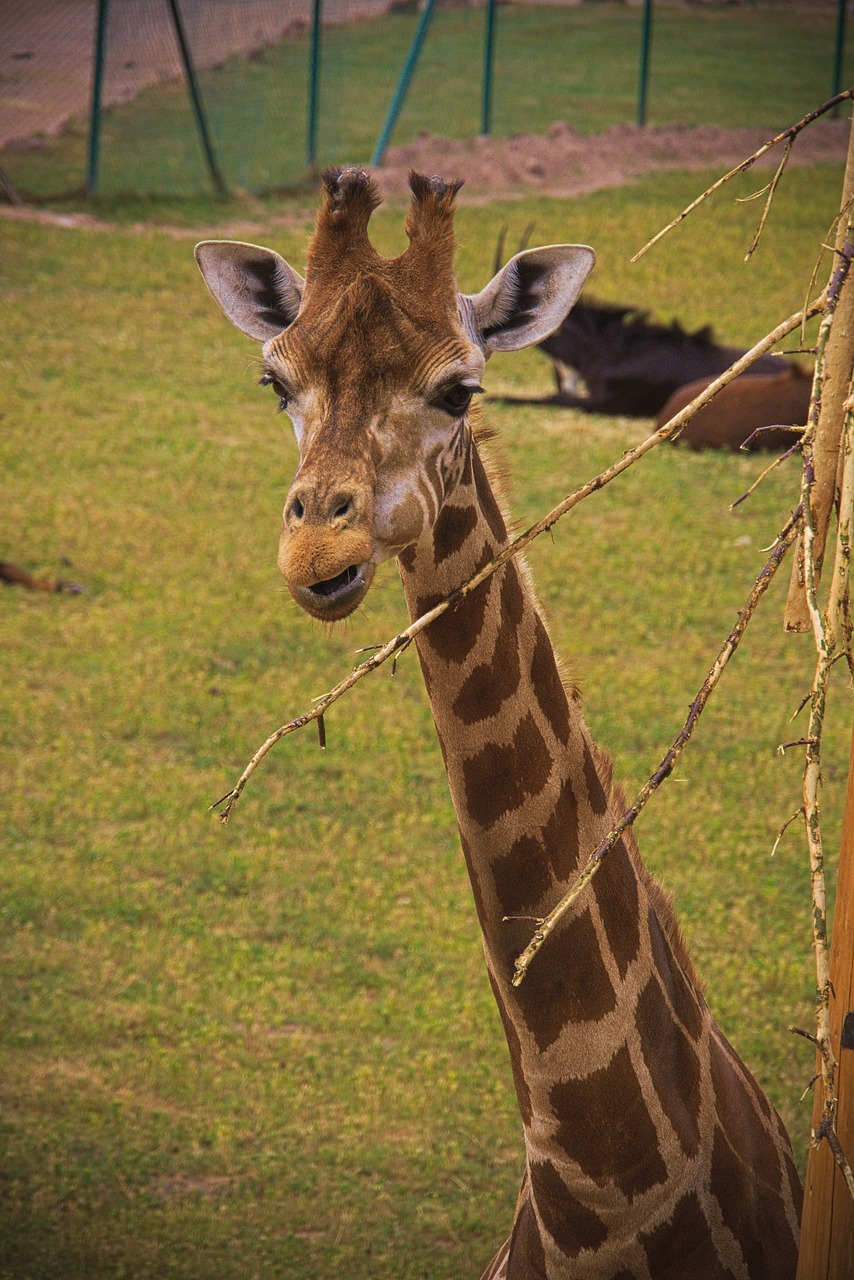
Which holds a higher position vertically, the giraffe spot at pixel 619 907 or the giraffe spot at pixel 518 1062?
the giraffe spot at pixel 619 907

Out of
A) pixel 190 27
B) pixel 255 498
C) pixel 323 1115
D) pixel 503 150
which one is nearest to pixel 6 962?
pixel 323 1115

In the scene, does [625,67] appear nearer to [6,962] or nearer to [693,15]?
[693,15]

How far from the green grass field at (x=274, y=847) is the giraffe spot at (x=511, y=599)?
432 millimetres

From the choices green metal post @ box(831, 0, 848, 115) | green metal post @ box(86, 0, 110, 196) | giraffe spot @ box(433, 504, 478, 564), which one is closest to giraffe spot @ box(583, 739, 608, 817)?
giraffe spot @ box(433, 504, 478, 564)

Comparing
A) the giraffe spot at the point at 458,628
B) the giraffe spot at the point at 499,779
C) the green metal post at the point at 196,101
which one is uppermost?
the green metal post at the point at 196,101

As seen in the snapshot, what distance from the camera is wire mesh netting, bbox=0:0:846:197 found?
16562 millimetres

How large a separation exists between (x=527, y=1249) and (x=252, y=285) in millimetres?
2221

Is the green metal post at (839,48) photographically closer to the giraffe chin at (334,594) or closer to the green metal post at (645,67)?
the green metal post at (645,67)

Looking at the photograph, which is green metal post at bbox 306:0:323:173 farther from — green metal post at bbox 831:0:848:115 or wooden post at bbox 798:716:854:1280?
wooden post at bbox 798:716:854:1280

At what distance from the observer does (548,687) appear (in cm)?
270

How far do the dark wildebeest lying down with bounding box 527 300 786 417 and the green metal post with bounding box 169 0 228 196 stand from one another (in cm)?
659

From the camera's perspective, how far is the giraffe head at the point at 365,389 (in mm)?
2234

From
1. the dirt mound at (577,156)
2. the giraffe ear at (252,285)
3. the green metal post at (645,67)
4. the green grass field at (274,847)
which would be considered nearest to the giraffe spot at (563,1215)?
the green grass field at (274,847)

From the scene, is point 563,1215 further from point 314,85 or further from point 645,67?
point 645,67
